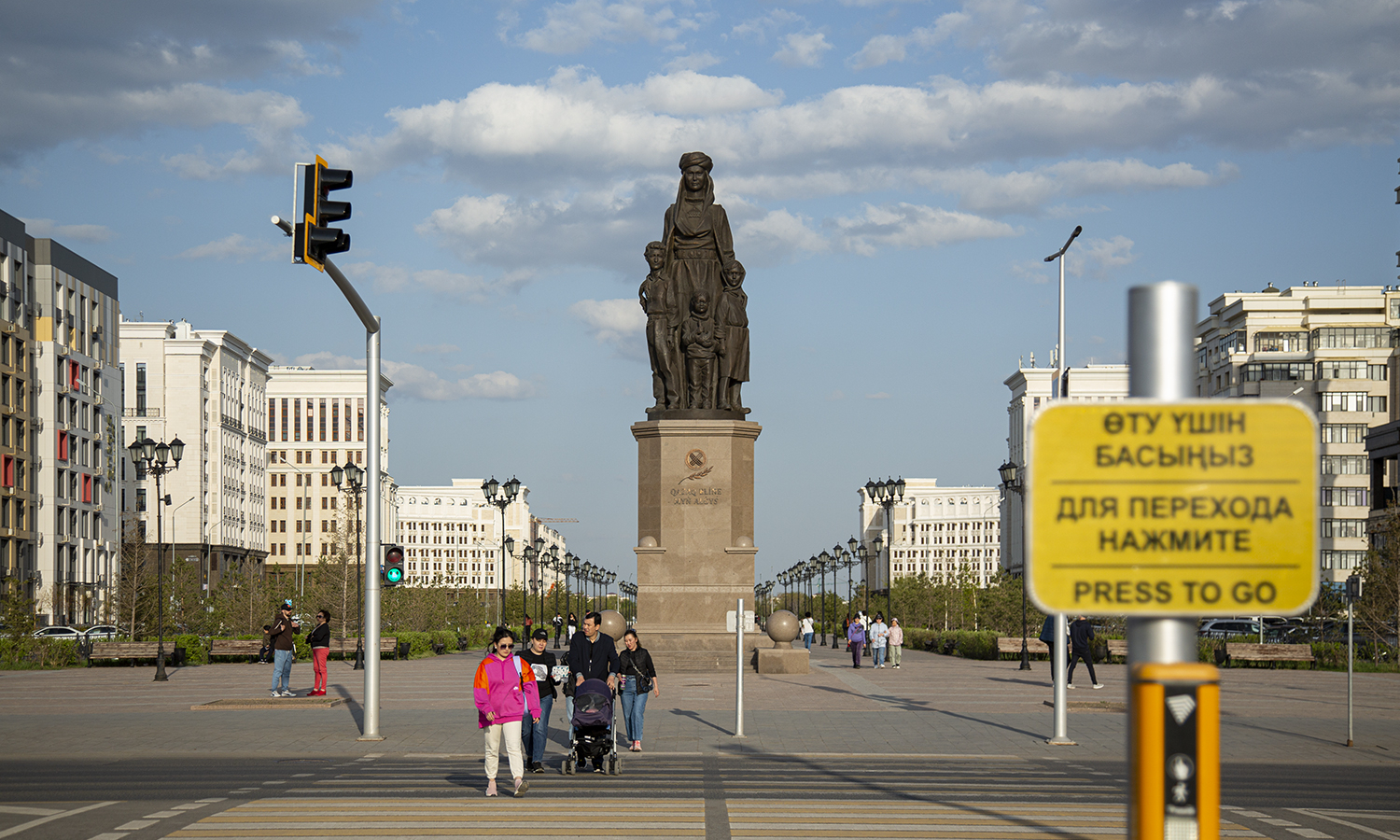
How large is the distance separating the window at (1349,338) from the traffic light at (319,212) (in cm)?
12561

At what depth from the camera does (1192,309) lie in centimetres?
367

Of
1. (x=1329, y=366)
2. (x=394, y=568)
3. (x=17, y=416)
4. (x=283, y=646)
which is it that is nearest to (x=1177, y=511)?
(x=394, y=568)

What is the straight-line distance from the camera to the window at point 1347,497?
122m

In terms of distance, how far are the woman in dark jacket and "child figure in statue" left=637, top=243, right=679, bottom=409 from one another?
69.6 ft

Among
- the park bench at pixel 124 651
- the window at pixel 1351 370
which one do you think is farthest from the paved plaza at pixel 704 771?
the window at pixel 1351 370

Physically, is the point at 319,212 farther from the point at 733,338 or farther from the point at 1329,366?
the point at 1329,366

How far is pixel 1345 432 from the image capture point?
124688 mm

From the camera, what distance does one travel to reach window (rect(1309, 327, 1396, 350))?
424ft

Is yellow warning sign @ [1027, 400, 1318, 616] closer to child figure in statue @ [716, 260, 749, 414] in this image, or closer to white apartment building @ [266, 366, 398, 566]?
child figure in statue @ [716, 260, 749, 414]

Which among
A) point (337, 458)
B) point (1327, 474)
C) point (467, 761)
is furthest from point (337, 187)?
point (337, 458)

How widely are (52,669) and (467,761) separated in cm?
3703

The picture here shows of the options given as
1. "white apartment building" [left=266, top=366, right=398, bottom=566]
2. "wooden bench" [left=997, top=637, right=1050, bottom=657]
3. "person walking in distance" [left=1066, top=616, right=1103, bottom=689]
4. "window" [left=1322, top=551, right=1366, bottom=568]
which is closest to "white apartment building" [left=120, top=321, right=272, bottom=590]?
"white apartment building" [left=266, top=366, right=398, bottom=566]

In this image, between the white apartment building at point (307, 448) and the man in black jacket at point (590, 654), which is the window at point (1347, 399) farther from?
the man in black jacket at point (590, 654)

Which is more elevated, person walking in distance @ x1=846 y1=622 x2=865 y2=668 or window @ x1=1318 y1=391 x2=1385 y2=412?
window @ x1=1318 y1=391 x2=1385 y2=412
